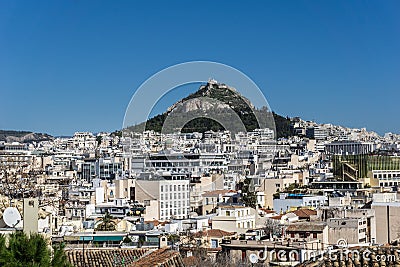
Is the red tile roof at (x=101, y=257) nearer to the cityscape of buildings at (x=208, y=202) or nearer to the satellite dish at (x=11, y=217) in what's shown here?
the cityscape of buildings at (x=208, y=202)

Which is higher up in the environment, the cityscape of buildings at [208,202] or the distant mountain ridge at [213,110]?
the distant mountain ridge at [213,110]

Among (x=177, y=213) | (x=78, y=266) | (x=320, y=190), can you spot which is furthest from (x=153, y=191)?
(x=78, y=266)

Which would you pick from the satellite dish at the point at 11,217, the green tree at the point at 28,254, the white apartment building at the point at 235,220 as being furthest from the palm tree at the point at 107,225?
the green tree at the point at 28,254

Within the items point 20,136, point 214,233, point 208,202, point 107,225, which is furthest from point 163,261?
point 20,136

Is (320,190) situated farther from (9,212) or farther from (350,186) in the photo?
(9,212)

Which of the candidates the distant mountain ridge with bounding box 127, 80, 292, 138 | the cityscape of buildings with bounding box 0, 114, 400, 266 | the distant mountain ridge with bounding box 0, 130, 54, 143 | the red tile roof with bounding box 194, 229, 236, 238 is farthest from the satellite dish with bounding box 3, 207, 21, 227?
the distant mountain ridge with bounding box 0, 130, 54, 143

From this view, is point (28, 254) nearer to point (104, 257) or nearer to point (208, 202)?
point (104, 257)

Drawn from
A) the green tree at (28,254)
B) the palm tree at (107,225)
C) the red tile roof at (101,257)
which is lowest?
the palm tree at (107,225)

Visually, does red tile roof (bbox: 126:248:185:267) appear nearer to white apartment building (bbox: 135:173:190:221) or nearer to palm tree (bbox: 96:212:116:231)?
palm tree (bbox: 96:212:116:231)
